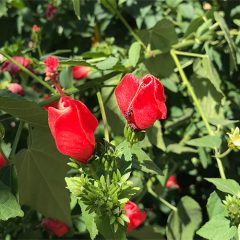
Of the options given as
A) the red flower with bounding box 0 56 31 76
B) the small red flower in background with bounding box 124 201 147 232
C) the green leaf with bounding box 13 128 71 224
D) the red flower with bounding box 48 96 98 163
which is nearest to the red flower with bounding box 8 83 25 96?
the red flower with bounding box 0 56 31 76

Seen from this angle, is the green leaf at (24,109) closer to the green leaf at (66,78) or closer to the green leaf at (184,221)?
the green leaf at (66,78)

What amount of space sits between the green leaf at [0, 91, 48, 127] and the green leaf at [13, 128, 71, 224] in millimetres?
80

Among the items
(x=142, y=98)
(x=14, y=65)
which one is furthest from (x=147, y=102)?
(x=14, y=65)

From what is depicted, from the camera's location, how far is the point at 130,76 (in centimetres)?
69

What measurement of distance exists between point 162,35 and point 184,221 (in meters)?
0.43

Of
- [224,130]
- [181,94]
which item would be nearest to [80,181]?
[224,130]

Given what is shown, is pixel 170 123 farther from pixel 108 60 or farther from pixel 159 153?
pixel 108 60

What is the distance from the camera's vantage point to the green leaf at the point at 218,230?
2.62 ft

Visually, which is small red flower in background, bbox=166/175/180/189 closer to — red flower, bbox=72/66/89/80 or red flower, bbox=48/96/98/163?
red flower, bbox=72/66/89/80

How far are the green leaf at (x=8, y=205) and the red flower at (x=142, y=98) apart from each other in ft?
0.72

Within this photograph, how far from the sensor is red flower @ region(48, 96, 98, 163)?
2.17 ft

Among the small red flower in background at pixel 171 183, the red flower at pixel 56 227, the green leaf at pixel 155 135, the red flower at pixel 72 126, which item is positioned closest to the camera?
the red flower at pixel 72 126

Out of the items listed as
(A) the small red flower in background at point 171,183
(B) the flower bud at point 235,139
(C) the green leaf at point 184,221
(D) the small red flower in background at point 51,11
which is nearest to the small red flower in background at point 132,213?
(C) the green leaf at point 184,221

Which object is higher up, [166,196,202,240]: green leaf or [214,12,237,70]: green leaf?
[214,12,237,70]: green leaf
